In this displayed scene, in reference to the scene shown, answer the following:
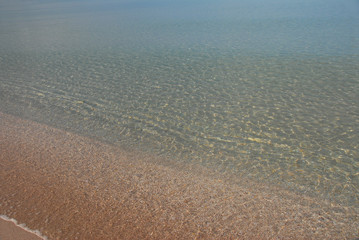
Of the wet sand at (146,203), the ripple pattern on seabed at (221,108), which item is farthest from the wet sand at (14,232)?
the ripple pattern on seabed at (221,108)

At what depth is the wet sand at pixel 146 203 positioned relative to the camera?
357cm

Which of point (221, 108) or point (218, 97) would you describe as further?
point (218, 97)

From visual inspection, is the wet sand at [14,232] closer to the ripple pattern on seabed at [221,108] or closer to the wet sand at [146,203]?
the wet sand at [146,203]

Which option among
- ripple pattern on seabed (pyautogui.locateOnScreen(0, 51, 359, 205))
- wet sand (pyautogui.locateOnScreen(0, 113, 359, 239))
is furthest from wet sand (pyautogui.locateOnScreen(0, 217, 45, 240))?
ripple pattern on seabed (pyautogui.locateOnScreen(0, 51, 359, 205))

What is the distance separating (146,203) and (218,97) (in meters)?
4.52

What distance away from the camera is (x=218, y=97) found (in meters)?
7.99

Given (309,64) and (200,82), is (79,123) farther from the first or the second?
(309,64)

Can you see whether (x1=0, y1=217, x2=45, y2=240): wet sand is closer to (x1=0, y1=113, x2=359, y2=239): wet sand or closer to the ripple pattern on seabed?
(x1=0, y1=113, x2=359, y2=239): wet sand

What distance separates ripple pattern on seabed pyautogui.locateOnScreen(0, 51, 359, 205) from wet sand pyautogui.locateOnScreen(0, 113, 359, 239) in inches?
19.6

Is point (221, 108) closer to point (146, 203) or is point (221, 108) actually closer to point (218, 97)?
point (218, 97)

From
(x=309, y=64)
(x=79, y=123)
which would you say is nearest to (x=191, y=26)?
(x=309, y=64)

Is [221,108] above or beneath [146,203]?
above

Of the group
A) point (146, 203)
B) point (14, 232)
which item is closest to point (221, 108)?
point (146, 203)

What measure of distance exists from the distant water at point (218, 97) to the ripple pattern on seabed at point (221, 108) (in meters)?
0.03
